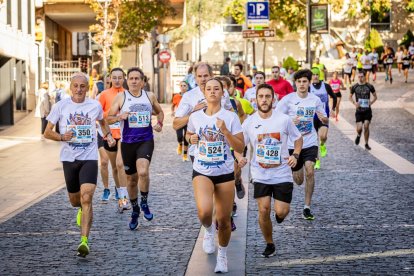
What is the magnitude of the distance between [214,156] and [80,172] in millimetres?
1669

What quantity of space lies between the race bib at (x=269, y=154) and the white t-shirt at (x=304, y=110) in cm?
292

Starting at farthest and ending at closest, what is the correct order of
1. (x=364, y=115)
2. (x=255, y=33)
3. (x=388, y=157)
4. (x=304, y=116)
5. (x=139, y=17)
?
(x=139, y=17), (x=255, y=33), (x=364, y=115), (x=388, y=157), (x=304, y=116)

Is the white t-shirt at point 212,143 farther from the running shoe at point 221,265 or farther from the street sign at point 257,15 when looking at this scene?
the street sign at point 257,15

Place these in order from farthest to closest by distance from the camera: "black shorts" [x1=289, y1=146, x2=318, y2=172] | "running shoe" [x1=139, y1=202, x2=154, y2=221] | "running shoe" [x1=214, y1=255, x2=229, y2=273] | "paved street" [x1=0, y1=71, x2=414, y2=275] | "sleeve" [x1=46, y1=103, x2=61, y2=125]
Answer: "black shorts" [x1=289, y1=146, x2=318, y2=172]
"running shoe" [x1=139, y1=202, x2=154, y2=221]
"sleeve" [x1=46, y1=103, x2=61, y2=125]
"paved street" [x1=0, y1=71, x2=414, y2=275]
"running shoe" [x1=214, y1=255, x2=229, y2=273]

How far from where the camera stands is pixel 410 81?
50.1 metres

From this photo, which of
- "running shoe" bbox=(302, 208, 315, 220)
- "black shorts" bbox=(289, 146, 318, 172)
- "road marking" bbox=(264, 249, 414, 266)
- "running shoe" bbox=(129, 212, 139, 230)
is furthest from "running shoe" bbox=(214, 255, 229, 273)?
"black shorts" bbox=(289, 146, 318, 172)

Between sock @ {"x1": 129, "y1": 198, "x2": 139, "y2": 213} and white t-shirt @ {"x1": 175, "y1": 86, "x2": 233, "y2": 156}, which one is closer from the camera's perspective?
white t-shirt @ {"x1": 175, "y1": 86, "x2": 233, "y2": 156}

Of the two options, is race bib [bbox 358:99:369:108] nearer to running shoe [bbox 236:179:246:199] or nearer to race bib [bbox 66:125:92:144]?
running shoe [bbox 236:179:246:199]

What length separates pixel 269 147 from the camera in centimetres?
927

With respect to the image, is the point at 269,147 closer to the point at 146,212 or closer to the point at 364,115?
the point at 146,212

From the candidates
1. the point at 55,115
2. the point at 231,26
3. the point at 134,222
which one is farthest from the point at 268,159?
the point at 231,26

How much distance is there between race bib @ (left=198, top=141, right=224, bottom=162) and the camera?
8.73m

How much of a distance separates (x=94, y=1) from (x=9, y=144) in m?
20.2

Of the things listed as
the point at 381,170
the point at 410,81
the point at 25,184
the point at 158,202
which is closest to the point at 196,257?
the point at 158,202
